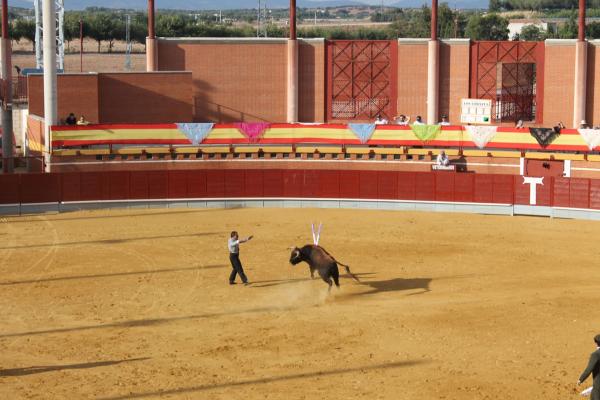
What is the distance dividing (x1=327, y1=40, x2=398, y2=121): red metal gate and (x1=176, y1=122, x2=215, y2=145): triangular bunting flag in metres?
9.25

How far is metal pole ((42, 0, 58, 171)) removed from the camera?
39094 millimetres

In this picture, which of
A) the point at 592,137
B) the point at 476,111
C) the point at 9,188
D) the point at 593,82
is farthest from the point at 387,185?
the point at 593,82

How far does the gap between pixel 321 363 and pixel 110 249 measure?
41.5ft

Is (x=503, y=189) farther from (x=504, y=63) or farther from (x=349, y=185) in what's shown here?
(x=504, y=63)

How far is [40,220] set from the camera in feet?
114

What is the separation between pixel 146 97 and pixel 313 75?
8.04m

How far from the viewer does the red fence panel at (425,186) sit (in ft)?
123

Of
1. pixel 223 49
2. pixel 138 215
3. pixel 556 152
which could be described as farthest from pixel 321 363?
pixel 223 49

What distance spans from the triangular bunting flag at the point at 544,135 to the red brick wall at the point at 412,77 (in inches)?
363

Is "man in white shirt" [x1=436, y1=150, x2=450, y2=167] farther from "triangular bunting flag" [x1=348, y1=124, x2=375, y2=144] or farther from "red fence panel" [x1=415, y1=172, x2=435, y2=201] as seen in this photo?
"triangular bunting flag" [x1=348, y1=124, x2=375, y2=144]

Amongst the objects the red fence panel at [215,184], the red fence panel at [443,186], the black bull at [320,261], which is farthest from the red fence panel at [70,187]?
the black bull at [320,261]

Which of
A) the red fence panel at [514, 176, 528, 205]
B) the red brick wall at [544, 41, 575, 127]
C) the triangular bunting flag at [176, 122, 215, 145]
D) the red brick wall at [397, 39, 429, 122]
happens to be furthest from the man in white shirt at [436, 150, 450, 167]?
Result: the red brick wall at [544, 41, 575, 127]

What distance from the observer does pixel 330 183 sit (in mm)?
38281

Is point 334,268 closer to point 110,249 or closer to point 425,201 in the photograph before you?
point 110,249
